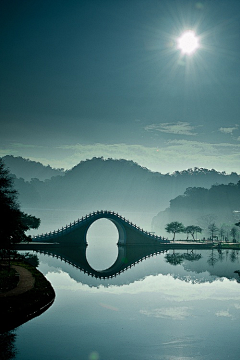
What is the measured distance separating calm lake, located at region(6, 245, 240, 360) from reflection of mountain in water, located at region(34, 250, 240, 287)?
0.13m

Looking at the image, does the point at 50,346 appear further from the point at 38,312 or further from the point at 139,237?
the point at 139,237

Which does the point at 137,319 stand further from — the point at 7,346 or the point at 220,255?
the point at 220,255

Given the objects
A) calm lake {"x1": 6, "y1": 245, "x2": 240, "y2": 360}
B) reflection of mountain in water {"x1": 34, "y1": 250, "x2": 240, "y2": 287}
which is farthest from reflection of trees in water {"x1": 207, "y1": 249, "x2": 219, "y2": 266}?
Answer: calm lake {"x1": 6, "y1": 245, "x2": 240, "y2": 360}

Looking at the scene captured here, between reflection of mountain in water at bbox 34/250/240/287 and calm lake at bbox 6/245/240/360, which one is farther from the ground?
reflection of mountain in water at bbox 34/250/240/287

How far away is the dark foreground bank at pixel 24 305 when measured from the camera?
24625 mm

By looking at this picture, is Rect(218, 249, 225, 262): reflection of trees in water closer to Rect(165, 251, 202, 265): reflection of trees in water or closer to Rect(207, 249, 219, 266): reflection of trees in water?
Rect(207, 249, 219, 266): reflection of trees in water

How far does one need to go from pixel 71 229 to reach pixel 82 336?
55.0 metres

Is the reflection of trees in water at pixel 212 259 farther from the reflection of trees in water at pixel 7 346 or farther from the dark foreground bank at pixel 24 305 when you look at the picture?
the reflection of trees in water at pixel 7 346

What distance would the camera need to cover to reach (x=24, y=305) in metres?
27.0

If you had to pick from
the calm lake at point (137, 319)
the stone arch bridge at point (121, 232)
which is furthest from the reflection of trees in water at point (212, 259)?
the stone arch bridge at point (121, 232)

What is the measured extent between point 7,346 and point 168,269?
3406 cm

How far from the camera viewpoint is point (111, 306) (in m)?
31.4

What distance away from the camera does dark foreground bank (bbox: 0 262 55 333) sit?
24625 millimetres

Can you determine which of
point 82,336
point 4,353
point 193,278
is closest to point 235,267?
point 193,278
